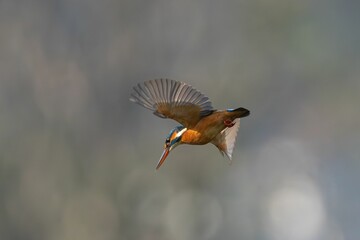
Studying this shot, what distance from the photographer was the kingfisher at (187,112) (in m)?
1.06

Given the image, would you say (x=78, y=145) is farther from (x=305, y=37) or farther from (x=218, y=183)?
(x=305, y=37)

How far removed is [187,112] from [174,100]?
0.03 metres

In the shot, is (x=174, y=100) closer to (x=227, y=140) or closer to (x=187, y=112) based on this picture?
(x=187, y=112)

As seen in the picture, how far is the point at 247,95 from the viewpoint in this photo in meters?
5.67

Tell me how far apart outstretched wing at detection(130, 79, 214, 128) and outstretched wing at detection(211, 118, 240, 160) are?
0.08 metres

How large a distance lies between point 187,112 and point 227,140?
12cm

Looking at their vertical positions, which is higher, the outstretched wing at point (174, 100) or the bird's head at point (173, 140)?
the outstretched wing at point (174, 100)

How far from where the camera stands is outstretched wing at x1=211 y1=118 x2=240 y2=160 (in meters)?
1.16

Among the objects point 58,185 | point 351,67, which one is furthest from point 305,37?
point 58,185

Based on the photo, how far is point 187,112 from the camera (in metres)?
1.11

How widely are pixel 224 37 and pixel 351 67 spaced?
1.27 metres

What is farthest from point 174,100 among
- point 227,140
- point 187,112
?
point 227,140

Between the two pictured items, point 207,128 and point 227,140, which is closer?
point 207,128

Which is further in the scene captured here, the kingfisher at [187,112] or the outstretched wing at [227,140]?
the outstretched wing at [227,140]
